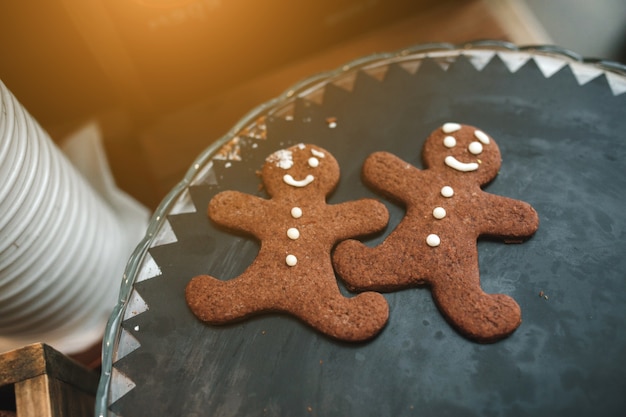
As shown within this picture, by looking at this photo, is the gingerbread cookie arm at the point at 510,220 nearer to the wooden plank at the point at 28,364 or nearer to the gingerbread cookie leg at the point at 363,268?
the gingerbread cookie leg at the point at 363,268

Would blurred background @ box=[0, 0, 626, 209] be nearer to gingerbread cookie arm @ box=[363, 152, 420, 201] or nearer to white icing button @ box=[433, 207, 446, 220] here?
gingerbread cookie arm @ box=[363, 152, 420, 201]

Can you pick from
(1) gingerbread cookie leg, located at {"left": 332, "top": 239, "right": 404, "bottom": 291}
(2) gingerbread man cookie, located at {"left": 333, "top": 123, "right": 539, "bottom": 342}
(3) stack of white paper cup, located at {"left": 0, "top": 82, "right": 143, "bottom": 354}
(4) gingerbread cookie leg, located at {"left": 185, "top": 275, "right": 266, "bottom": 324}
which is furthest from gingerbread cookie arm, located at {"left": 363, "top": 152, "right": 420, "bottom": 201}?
(3) stack of white paper cup, located at {"left": 0, "top": 82, "right": 143, "bottom": 354}

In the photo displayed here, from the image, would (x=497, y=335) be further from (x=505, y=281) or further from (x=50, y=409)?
(x=50, y=409)

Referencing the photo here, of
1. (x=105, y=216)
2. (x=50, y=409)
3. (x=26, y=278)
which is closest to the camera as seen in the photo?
(x=50, y=409)

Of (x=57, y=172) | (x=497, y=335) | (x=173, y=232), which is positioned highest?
(x=57, y=172)

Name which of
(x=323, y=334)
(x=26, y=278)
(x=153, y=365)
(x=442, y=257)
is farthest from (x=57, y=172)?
(x=442, y=257)

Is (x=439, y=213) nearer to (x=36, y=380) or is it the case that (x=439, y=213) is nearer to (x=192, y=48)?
(x=36, y=380)

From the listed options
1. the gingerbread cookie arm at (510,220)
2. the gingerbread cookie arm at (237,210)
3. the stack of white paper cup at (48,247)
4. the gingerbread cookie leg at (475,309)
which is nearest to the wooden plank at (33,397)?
the stack of white paper cup at (48,247)

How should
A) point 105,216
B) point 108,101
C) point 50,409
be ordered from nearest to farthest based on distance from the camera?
point 50,409, point 105,216, point 108,101
